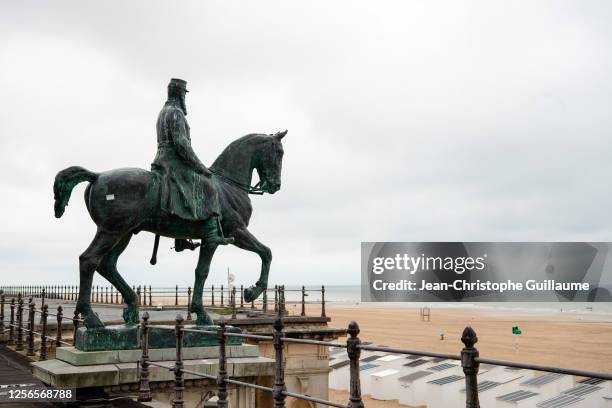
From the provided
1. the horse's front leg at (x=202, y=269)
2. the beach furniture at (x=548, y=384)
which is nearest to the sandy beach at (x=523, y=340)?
the beach furniture at (x=548, y=384)

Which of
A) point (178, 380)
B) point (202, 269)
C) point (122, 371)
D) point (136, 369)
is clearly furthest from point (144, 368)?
point (202, 269)

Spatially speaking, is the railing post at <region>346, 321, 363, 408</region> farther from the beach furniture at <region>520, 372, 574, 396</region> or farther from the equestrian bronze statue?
the beach furniture at <region>520, 372, 574, 396</region>

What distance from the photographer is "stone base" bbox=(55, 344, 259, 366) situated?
866 cm

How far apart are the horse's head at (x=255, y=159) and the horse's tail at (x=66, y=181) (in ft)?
6.49

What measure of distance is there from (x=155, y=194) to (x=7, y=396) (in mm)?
3601

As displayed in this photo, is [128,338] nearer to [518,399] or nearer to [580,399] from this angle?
[580,399]

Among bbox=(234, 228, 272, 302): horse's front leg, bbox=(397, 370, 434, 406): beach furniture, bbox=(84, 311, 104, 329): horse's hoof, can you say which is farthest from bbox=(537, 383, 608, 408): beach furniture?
bbox=(84, 311, 104, 329): horse's hoof

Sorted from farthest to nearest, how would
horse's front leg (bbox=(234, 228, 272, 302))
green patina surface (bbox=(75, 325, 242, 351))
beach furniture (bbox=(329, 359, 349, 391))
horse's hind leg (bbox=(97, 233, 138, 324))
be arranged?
beach furniture (bbox=(329, 359, 349, 391))
horse's front leg (bbox=(234, 228, 272, 302))
horse's hind leg (bbox=(97, 233, 138, 324))
green patina surface (bbox=(75, 325, 242, 351))

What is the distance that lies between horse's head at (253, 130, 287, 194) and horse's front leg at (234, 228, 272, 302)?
0.81m

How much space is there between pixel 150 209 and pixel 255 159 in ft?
6.27

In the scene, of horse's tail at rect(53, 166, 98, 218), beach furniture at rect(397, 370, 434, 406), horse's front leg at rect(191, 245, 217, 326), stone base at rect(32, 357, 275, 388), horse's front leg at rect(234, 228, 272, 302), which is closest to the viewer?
stone base at rect(32, 357, 275, 388)

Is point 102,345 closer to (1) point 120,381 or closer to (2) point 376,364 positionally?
(1) point 120,381

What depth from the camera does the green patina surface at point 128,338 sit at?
880 centimetres

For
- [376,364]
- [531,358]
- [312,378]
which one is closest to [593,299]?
[531,358]
